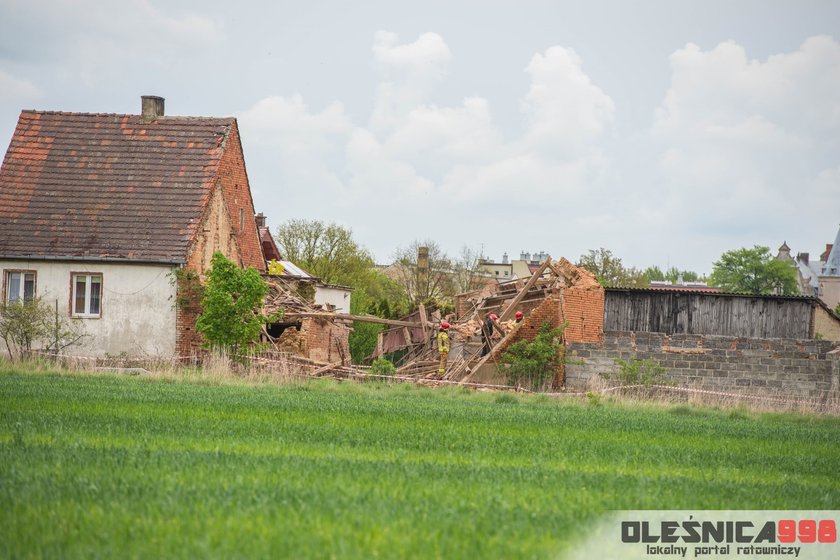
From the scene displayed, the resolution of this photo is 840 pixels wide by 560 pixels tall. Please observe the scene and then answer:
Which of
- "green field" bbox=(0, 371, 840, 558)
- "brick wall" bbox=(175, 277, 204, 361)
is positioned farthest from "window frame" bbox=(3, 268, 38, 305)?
"green field" bbox=(0, 371, 840, 558)

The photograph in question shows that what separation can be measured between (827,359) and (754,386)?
2276 mm

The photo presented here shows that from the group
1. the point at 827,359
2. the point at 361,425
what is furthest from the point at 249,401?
the point at 827,359

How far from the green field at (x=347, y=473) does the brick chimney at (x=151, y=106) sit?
63.3 feet

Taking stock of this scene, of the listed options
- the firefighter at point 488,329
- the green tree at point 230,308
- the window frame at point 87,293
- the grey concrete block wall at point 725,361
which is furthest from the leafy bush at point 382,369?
the window frame at point 87,293

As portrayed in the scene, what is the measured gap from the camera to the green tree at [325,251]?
81.9 m

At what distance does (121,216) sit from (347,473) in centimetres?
2608

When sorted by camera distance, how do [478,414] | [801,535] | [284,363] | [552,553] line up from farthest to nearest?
[284,363] < [478,414] < [801,535] < [552,553]

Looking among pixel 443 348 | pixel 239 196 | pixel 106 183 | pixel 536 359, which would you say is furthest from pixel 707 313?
pixel 106 183

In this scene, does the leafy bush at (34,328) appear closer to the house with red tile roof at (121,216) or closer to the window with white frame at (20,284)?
the house with red tile roof at (121,216)

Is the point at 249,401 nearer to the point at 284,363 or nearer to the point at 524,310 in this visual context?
the point at 284,363

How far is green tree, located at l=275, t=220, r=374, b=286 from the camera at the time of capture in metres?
81.9

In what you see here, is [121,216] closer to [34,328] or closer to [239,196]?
[34,328]

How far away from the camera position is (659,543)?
955 centimetres

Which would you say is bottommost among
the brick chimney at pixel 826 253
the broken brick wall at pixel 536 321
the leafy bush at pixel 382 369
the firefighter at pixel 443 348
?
the leafy bush at pixel 382 369
